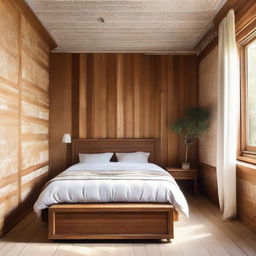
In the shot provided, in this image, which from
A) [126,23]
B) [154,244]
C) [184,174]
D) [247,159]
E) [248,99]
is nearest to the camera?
[154,244]

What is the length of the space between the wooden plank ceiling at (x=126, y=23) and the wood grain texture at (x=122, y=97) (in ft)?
0.87

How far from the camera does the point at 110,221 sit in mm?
2900

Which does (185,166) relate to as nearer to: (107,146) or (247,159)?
(107,146)

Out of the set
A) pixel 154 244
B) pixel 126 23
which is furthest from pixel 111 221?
pixel 126 23

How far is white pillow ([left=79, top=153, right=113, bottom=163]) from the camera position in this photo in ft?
16.1

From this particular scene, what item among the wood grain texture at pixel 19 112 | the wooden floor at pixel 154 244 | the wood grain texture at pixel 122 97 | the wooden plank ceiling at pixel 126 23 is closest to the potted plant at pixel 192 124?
the wood grain texture at pixel 122 97

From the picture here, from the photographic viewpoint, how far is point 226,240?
2918mm

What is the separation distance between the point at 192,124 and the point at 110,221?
8.20ft

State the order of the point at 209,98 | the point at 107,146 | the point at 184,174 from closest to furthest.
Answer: the point at 209,98
the point at 184,174
the point at 107,146

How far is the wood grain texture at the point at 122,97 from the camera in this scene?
538 cm

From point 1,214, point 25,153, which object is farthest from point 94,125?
point 1,214

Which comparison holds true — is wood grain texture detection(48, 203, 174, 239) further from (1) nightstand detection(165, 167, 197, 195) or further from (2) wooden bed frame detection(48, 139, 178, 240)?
(1) nightstand detection(165, 167, 197, 195)

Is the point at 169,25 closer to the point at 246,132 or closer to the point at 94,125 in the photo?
A: the point at 246,132

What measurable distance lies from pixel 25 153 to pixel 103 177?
Answer: 4.07 feet
